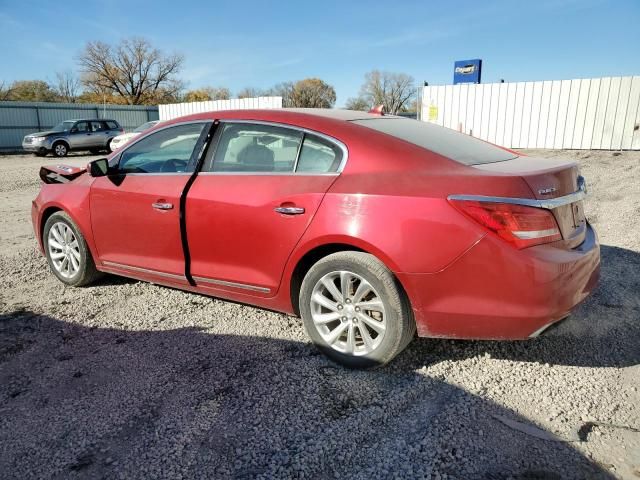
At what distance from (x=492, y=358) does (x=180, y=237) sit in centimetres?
233

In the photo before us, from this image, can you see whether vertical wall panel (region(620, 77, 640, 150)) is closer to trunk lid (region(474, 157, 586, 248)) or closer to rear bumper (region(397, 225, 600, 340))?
trunk lid (region(474, 157, 586, 248))

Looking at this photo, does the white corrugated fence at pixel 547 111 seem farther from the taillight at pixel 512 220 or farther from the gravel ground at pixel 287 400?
the taillight at pixel 512 220

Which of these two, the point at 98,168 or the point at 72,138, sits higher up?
the point at 98,168

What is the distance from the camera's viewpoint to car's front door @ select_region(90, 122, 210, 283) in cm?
367

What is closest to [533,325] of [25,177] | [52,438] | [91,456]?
[91,456]

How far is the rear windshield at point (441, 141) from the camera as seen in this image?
303 cm

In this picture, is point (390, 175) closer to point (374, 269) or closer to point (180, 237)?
Result: point (374, 269)

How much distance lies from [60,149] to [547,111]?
761 inches

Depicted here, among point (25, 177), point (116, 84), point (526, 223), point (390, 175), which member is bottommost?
point (25, 177)

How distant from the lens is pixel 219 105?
25484 millimetres

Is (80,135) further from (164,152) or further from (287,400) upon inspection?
(287,400)

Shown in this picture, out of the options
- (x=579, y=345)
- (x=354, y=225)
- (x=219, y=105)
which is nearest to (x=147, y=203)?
(x=354, y=225)

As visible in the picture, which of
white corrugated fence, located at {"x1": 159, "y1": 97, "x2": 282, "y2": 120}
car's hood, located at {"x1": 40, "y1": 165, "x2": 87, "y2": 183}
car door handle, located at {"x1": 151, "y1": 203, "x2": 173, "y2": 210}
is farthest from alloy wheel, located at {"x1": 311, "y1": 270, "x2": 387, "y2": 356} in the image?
white corrugated fence, located at {"x1": 159, "y1": 97, "x2": 282, "y2": 120}

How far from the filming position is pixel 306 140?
320 cm
